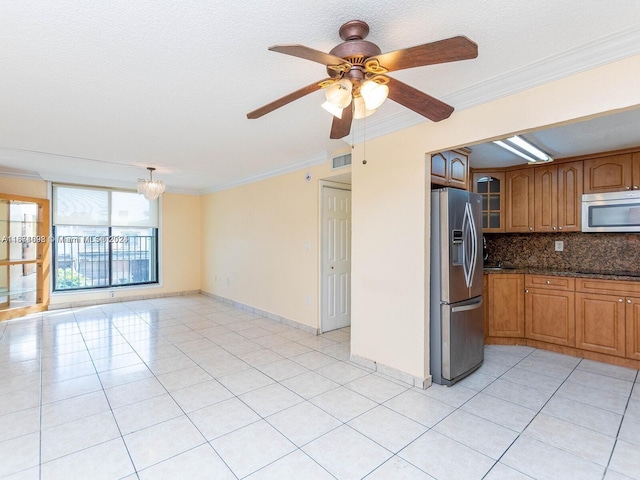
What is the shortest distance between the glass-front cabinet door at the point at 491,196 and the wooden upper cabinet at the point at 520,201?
0.07 meters

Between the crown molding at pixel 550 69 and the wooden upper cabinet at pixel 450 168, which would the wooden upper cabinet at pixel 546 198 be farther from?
the crown molding at pixel 550 69

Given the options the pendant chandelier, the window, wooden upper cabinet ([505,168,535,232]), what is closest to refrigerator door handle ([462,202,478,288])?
wooden upper cabinet ([505,168,535,232])

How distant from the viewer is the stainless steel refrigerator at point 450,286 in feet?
9.57

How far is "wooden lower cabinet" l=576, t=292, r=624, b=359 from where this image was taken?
131 inches

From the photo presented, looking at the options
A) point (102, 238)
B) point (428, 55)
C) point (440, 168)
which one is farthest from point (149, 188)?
point (428, 55)

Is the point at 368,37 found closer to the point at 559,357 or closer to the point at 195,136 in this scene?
the point at 195,136

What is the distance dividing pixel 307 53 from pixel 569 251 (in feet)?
14.1

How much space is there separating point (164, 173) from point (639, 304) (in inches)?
258

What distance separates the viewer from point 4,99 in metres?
2.63

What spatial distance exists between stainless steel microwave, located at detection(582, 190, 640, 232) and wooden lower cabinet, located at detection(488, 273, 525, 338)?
98 centimetres

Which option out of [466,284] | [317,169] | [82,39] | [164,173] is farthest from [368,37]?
[164,173]

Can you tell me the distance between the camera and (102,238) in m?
6.39

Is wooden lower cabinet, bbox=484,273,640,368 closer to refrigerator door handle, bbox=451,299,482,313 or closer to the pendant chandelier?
refrigerator door handle, bbox=451,299,482,313

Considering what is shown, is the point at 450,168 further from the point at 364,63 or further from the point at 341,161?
the point at 364,63
